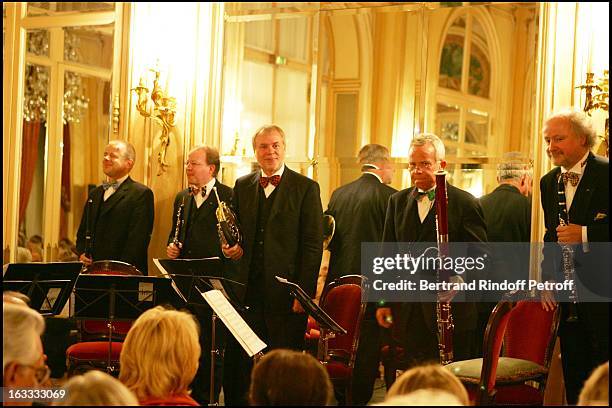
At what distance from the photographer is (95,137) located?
8086mm

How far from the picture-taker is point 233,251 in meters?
5.98

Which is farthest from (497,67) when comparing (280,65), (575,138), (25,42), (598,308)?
(25,42)

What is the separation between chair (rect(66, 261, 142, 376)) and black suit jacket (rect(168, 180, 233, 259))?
378mm

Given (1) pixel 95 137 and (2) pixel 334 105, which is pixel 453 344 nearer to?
(2) pixel 334 105

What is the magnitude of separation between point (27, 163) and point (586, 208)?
17.2ft

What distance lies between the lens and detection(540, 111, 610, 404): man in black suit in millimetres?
4637

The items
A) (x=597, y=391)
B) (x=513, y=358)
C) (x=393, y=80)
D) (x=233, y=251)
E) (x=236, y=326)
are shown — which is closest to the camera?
(x=597, y=391)

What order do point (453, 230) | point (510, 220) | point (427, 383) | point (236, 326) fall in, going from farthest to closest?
point (510, 220) → point (453, 230) → point (236, 326) → point (427, 383)

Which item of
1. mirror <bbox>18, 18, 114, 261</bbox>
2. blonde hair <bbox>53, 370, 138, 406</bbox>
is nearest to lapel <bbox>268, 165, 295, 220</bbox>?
mirror <bbox>18, 18, 114, 261</bbox>

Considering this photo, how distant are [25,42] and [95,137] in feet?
3.70

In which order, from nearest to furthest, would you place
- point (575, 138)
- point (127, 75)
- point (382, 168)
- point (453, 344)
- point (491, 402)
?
1. point (491, 402)
2. point (575, 138)
3. point (453, 344)
4. point (382, 168)
5. point (127, 75)

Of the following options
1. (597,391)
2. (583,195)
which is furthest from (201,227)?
(597,391)

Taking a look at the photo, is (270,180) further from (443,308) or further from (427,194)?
(443,308)

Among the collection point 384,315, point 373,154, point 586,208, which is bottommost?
point 384,315
